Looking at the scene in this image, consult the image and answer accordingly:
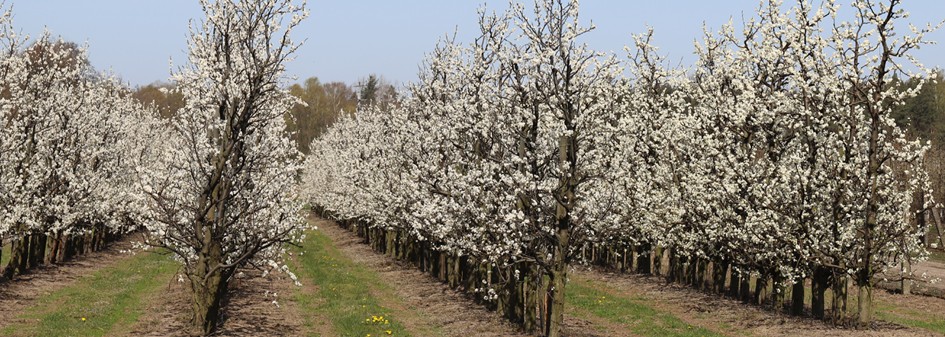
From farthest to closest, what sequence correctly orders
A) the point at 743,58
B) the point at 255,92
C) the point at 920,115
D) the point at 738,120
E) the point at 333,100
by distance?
1. the point at 333,100
2. the point at 920,115
3. the point at 743,58
4. the point at 738,120
5. the point at 255,92

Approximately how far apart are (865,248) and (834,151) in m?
3.19

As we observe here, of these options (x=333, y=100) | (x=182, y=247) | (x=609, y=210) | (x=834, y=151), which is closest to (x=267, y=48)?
(x=182, y=247)

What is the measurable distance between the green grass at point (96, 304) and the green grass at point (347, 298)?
6.09 m

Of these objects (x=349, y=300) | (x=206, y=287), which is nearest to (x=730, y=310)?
(x=349, y=300)

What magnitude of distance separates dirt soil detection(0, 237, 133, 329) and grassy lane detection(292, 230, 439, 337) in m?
7.30

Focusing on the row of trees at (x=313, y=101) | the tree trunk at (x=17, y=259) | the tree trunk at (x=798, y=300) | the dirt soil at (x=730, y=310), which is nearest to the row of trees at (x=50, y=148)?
the tree trunk at (x=17, y=259)

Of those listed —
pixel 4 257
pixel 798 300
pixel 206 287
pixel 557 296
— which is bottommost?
pixel 4 257

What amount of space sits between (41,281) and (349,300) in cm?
1386

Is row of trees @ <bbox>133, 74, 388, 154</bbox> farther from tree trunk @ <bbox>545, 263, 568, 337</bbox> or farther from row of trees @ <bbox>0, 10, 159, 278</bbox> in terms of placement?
tree trunk @ <bbox>545, 263, 568, 337</bbox>

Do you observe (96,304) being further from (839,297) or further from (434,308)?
(839,297)

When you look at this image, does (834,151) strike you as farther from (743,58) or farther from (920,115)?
(920,115)

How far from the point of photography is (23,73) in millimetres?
33688

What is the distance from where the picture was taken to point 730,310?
30609mm

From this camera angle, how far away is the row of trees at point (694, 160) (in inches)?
831
